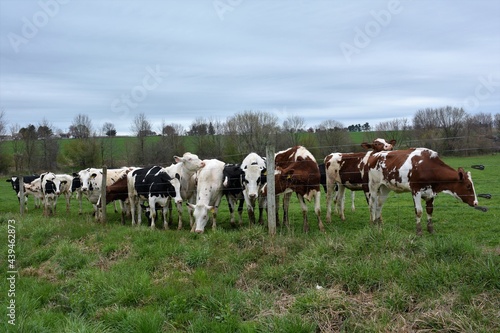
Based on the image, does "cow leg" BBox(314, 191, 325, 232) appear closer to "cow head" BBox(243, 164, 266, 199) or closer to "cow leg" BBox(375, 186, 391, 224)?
"cow leg" BBox(375, 186, 391, 224)

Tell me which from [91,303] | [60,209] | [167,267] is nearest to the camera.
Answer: [91,303]

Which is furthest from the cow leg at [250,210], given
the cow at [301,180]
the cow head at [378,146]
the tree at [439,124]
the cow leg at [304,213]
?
the tree at [439,124]

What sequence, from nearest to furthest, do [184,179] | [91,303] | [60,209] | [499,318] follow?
[499,318] < [91,303] < [184,179] < [60,209]

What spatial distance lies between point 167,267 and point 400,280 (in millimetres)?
4032

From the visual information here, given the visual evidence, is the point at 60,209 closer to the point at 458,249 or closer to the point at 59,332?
the point at 59,332

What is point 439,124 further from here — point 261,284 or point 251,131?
point 261,284

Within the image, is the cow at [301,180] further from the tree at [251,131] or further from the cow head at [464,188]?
the tree at [251,131]

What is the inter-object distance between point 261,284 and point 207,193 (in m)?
5.27

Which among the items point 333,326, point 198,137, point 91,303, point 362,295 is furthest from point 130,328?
point 198,137

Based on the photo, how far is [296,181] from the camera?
10.2 meters

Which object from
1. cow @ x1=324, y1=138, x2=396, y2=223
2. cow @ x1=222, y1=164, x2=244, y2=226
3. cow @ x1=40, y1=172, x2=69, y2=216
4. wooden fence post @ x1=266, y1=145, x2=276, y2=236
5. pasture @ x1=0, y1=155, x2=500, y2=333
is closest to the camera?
pasture @ x1=0, y1=155, x2=500, y2=333

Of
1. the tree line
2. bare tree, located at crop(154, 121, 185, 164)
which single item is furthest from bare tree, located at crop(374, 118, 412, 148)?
bare tree, located at crop(154, 121, 185, 164)

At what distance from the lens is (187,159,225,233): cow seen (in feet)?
34.1

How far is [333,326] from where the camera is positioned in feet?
15.4
